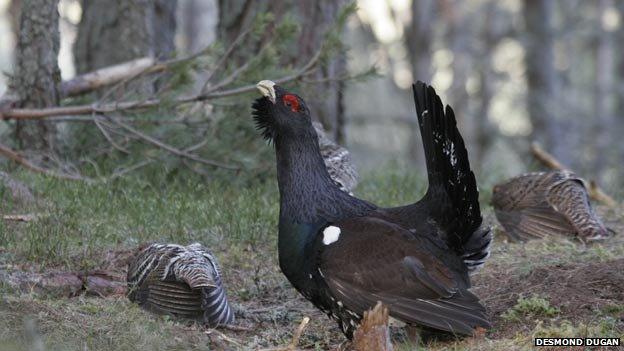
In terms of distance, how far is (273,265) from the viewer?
7441 millimetres

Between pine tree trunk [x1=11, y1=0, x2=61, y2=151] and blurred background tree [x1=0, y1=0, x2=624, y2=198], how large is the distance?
0.03 m

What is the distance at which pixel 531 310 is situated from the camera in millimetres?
5949

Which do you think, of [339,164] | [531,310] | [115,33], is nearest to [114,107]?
[339,164]

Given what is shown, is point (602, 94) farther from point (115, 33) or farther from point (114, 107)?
point (114, 107)

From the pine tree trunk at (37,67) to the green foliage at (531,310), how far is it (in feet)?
18.2

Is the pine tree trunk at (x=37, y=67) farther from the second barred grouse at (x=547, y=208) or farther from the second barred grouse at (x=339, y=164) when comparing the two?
the second barred grouse at (x=547, y=208)

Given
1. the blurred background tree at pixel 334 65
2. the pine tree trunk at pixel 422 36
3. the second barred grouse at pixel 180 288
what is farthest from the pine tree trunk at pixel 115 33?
the pine tree trunk at pixel 422 36

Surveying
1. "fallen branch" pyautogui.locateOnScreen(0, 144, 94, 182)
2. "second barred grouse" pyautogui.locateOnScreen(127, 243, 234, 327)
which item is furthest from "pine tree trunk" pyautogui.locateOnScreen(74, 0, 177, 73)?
"second barred grouse" pyautogui.locateOnScreen(127, 243, 234, 327)

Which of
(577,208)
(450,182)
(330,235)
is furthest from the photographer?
(577,208)

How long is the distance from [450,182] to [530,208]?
9.27 feet

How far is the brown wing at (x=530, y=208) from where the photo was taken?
825cm

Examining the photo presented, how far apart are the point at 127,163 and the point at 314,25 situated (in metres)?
3.14

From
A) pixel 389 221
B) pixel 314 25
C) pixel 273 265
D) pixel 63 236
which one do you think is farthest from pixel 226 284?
pixel 314 25

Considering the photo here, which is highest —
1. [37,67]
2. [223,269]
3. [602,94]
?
[37,67]
